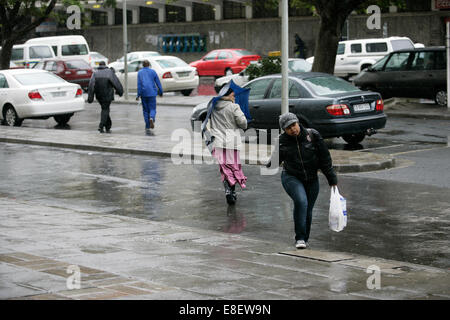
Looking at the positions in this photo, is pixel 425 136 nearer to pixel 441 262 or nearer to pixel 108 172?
pixel 108 172

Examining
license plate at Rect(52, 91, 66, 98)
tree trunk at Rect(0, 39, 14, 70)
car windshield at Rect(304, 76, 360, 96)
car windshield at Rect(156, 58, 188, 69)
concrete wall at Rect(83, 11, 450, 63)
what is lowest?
license plate at Rect(52, 91, 66, 98)

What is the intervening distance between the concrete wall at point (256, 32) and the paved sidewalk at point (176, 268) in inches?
1487

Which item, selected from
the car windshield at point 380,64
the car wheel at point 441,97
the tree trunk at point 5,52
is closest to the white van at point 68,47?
the tree trunk at point 5,52

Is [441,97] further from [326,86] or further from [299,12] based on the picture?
[299,12]

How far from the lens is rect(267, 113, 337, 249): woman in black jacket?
8.80 meters

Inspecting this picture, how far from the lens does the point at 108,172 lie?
1516 cm

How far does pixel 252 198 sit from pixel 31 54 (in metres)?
32.9

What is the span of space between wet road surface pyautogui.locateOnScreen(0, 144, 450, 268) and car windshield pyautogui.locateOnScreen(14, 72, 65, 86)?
272 inches

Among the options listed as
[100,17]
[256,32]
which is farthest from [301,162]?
[100,17]

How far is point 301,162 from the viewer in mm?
8844

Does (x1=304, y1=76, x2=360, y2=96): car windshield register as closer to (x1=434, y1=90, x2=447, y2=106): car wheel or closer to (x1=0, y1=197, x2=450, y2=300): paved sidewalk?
(x1=434, y1=90, x2=447, y2=106): car wheel

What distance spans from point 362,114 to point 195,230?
26.1 feet

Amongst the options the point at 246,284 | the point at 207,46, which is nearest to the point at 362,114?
the point at 246,284

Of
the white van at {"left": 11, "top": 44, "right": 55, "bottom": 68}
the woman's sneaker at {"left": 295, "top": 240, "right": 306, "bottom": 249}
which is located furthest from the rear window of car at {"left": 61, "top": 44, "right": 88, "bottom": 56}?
the woman's sneaker at {"left": 295, "top": 240, "right": 306, "bottom": 249}
